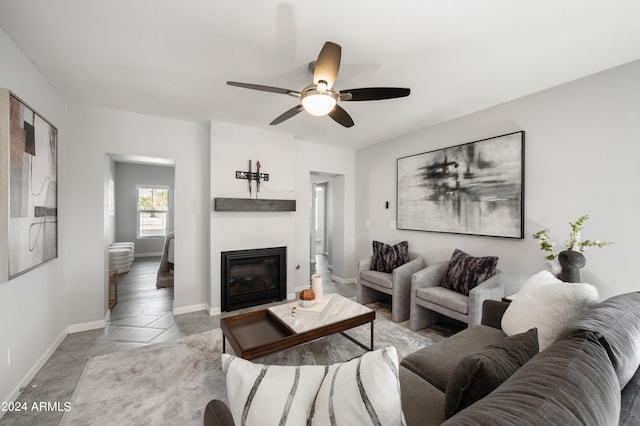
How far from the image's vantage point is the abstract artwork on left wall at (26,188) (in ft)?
5.57

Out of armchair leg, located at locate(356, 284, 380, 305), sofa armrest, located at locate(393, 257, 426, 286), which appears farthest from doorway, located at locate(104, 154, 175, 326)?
sofa armrest, located at locate(393, 257, 426, 286)

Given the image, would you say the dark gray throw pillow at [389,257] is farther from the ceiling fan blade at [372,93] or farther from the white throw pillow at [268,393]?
the white throw pillow at [268,393]

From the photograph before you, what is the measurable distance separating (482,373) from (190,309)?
3.61 metres

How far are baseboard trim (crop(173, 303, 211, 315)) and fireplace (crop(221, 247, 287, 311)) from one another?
31 centimetres

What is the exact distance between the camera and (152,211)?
727cm

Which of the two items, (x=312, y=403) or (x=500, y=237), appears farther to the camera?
(x=500, y=237)

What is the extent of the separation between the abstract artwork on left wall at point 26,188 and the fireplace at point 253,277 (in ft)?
5.75

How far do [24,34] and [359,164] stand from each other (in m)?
4.22

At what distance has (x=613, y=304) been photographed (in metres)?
1.10

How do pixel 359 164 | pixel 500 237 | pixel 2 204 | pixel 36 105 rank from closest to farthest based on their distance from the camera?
pixel 2 204, pixel 36 105, pixel 500 237, pixel 359 164

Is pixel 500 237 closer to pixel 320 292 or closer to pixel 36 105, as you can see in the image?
pixel 320 292

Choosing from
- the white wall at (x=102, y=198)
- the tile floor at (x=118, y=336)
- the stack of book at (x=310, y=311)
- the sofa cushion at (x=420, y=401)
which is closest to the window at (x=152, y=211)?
the tile floor at (x=118, y=336)

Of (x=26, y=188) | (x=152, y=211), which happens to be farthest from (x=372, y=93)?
(x=152, y=211)

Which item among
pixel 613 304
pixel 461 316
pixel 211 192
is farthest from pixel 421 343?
pixel 211 192
